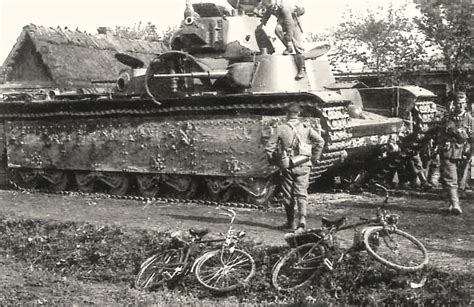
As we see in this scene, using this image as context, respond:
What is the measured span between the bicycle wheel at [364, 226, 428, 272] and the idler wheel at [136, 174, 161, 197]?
6.85m

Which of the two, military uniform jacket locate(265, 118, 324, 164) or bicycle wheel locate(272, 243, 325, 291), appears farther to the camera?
military uniform jacket locate(265, 118, 324, 164)

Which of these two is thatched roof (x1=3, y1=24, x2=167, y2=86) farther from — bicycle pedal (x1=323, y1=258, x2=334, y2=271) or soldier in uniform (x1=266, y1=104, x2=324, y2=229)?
bicycle pedal (x1=323, y1=258, x2=334, y2=271)

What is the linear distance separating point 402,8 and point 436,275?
78.6 feet

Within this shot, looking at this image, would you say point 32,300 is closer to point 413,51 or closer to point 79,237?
point 79,237

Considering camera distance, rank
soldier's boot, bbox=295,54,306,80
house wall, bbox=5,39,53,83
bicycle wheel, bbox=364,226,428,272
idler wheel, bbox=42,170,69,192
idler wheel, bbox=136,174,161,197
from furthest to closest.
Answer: house wall, bbox=5,39,53,83, idler wheel, bbox=42,170,69,192, idler wheel, bbox=136,174,161,197, soldier's boot, bbox=295,54,306,80, bicycle wheel, bbox=364,226,428,272

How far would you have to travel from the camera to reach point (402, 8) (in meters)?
29.3

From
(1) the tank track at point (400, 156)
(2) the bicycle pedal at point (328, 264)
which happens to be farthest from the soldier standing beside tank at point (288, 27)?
(2) the bicycle pedal at point (328, 264)

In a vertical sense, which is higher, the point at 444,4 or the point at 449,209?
the point at 444,4

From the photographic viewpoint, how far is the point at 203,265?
772 cm

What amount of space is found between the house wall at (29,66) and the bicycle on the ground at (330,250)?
2040cm

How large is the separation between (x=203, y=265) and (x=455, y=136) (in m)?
5.18

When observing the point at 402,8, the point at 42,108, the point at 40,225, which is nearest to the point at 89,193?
the point at 42,108

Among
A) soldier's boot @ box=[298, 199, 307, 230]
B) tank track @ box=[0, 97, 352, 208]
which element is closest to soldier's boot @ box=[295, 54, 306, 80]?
tank track @ box=[0, 97, 352, 208]

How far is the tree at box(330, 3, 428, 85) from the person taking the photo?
24453 mm
